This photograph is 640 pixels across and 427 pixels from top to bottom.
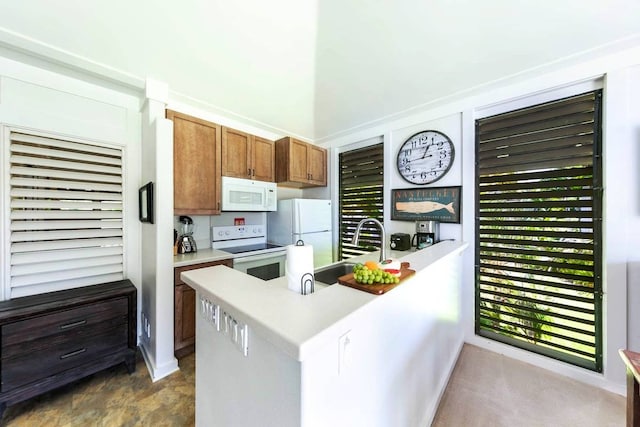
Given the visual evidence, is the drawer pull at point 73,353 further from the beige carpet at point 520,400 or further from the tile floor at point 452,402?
the beige carpet at point 520,400

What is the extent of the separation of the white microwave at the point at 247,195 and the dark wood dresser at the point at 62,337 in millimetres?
1180

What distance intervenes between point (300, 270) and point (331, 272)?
86 centimetres

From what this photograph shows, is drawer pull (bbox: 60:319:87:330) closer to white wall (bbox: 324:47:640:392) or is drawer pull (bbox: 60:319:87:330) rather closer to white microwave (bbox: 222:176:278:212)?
white microwave (bbox: 222:176:278:212)

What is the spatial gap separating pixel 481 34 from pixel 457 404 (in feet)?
8.58

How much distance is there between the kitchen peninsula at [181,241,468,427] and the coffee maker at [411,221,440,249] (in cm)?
101

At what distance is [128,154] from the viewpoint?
88.5 inches

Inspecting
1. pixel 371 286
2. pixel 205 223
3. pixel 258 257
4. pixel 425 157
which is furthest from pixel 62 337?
pixel 425 157

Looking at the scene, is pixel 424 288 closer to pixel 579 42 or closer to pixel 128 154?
pixel 579 42

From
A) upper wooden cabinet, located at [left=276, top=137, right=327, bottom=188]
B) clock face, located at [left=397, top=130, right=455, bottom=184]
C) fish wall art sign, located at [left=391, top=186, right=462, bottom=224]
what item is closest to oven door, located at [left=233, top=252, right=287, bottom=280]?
upper wooden cabinet, located at [left=276, top=137, right=327, bottom=188]

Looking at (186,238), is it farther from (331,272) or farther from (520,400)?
(520,400)

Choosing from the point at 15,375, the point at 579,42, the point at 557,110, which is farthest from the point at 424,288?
the point at 15,375

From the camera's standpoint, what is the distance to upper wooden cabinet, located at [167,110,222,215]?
7.32 feet

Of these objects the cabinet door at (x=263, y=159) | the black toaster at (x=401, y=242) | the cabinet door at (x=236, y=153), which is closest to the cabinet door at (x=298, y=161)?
the cabinet door at (x=263, y=159)

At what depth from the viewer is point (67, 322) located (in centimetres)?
164
